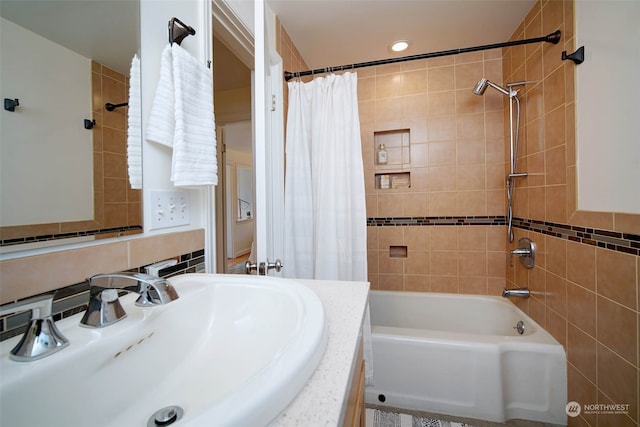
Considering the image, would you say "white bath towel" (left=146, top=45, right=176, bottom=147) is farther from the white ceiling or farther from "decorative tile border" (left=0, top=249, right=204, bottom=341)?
the white ceiling

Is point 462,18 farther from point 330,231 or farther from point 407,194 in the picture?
point 330,231

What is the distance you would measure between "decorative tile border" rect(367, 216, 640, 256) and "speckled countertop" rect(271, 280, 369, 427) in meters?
1.06

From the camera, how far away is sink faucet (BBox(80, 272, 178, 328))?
1.46ft

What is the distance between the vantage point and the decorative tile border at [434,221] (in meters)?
1.94

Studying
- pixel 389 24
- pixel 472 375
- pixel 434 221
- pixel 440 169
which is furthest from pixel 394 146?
pixel 472 375

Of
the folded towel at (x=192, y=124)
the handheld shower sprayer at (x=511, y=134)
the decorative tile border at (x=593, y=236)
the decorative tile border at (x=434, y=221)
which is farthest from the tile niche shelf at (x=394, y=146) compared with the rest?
the folded towel at (x=192, y=124)

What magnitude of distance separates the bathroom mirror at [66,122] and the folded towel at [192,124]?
122mm

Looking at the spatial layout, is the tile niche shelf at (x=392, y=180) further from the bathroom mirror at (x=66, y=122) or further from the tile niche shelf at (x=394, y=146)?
the bathroom mirror at (x=66, y=122)

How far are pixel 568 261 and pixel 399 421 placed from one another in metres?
1.17

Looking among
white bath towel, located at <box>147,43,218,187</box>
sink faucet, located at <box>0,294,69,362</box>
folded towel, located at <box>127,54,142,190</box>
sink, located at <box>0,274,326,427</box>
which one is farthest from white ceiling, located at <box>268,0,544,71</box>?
sink faucet, located at <box>0,294,69,362</box>

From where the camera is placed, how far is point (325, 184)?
151 centimetres

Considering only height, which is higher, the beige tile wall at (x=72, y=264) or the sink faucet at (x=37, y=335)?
the beige tile wall at (x=72, y=264)

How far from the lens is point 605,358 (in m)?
1.01

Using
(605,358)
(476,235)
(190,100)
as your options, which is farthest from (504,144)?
(190,100)
